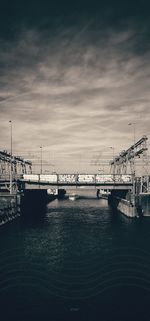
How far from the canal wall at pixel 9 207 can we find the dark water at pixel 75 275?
12.2 metres

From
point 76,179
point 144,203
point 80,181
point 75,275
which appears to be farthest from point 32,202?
point 75,275

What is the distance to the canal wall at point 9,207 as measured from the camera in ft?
230

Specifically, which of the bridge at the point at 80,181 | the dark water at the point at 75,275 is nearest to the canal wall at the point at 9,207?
the bridge at the point at 80,181

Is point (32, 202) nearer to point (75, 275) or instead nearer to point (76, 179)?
point (76, 179)

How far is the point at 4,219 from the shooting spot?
69.8 meters

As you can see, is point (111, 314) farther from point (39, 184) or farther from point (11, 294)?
point (39, 184)

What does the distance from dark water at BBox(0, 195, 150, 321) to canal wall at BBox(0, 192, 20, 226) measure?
40.0 ft

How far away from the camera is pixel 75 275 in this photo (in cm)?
3294

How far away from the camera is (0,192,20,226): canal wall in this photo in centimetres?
6996

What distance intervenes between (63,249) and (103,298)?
62.6ft

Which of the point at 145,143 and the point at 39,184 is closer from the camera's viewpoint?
the point at 145,143

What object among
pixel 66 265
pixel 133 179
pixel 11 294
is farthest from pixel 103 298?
pixel 133 179

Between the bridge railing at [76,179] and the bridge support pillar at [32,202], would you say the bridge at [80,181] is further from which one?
the bridge support pillar at [32,202]

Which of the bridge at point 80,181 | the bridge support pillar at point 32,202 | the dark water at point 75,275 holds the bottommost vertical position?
the dark water at point 75,275
